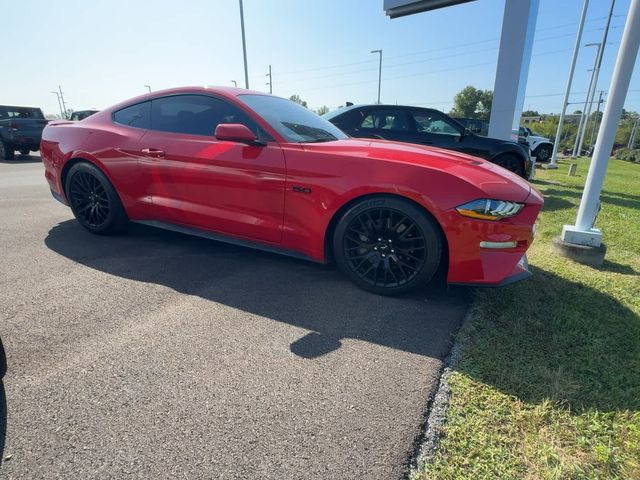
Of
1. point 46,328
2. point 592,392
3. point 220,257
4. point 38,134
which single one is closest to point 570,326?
point 592,392

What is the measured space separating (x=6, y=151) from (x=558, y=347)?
15.6 m

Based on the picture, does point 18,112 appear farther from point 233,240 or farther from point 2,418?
point 2,418

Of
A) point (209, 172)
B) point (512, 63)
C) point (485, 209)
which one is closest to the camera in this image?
point (485, 209)

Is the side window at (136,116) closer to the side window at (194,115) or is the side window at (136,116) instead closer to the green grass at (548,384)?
the side window at (194,115)

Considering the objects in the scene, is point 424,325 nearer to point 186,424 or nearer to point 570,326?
point 570,326

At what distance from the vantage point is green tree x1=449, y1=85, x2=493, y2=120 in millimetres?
63812

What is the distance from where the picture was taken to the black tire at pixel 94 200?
12.2 feet

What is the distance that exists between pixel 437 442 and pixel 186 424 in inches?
41.4

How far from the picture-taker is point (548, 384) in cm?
191

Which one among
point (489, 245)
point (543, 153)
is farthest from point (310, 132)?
point (543, 153)

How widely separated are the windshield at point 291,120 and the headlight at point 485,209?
4.48ft

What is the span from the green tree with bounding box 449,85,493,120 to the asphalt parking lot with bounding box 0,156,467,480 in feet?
224

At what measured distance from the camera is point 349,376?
6.45 ft

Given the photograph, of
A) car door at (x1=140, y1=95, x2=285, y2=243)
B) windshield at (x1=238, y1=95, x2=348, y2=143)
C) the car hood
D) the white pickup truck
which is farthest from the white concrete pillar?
the white pickup truck
